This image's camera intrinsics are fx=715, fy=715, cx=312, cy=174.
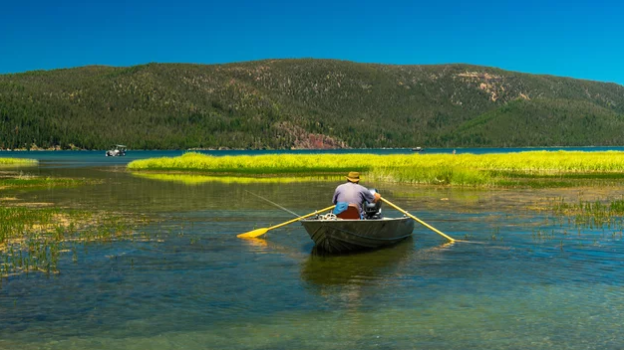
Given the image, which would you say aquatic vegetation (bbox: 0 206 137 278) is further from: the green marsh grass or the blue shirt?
the blue shirt

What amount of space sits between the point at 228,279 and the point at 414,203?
22401mm

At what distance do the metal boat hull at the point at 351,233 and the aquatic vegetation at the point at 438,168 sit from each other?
1291 inches

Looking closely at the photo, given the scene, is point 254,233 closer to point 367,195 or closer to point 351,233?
point 367,195

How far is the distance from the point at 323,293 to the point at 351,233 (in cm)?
456

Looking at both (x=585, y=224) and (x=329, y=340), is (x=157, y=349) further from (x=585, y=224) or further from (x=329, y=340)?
(x=585, y=224)

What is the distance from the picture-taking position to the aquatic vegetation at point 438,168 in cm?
5700

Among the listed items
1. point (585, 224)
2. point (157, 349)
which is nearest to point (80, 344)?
point (157, 349)

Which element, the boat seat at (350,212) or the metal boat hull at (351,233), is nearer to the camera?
the metal boat hull at (351,233)

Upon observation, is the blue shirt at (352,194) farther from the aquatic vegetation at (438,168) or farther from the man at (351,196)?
the aquatic vegetation at (438,168)

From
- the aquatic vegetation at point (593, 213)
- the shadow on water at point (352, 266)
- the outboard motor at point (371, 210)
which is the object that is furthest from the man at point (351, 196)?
the aquatic vegetation at point (593, 213)

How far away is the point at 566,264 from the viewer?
19.4m

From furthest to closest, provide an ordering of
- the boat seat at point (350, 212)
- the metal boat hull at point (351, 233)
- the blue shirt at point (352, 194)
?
the blue shirt at point (352, 194), the boat seat at point (350, 212), the metal boat hull at point (351, 233)

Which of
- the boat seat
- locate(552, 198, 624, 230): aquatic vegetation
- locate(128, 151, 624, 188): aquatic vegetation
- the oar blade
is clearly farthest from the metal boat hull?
locate(128, 151, 624, 188): aquatic vegetation

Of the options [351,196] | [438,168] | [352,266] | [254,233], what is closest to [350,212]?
[351,196]
